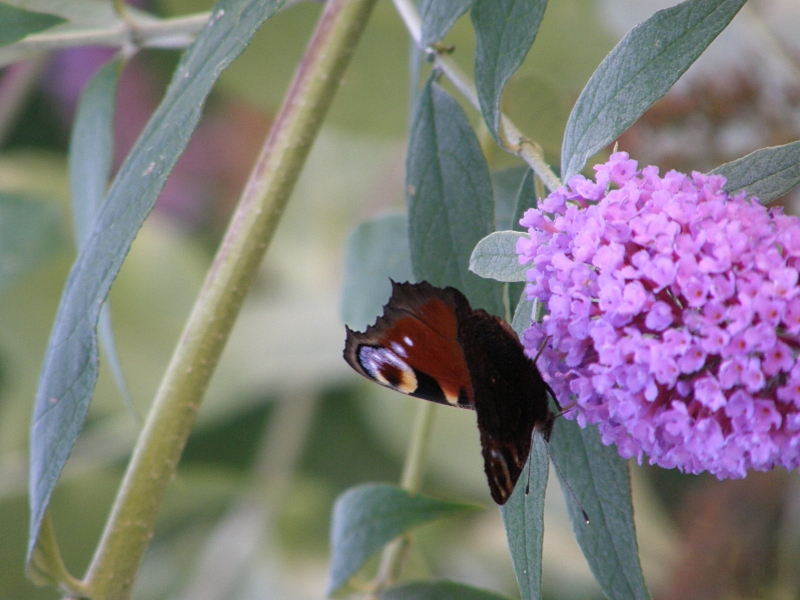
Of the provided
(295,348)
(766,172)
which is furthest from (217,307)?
(295,348)

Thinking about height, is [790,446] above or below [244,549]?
below

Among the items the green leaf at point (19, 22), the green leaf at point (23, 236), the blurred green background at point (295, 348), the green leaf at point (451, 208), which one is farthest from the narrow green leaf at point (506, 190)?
the green leaf at point (23, 236)

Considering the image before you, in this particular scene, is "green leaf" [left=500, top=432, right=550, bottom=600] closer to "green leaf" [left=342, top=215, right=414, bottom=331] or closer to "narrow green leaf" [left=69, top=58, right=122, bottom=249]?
"green leaf" [left=342, top=215, right=414, bottom=331]

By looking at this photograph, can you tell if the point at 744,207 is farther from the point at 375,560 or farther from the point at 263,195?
the point at 375,560

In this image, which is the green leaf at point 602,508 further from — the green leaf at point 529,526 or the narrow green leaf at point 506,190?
the narrow green leaf at point 506,190

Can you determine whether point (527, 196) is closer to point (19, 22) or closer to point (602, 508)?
point (602, 508)

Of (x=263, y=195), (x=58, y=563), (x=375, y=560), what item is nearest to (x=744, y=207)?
(x=263, y=195)
